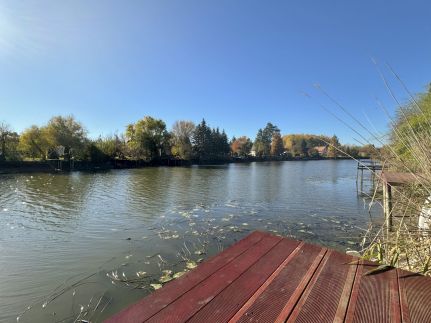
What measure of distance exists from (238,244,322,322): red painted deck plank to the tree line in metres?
20.6

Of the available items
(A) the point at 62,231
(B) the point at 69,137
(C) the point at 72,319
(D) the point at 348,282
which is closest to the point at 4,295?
(C) the point at 72,319

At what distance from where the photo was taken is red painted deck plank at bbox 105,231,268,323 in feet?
5.66

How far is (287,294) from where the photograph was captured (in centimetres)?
196

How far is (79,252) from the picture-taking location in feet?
22.5

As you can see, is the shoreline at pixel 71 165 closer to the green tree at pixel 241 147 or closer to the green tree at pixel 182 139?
the green tree at pixel 182 139

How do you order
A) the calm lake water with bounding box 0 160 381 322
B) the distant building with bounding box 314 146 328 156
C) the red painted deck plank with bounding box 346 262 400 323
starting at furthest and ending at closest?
1. the distant building with bounding box 314 146 328 156
2. the calm lake water with bounding box 0 160 381 322
3. the red painted deck plank with bounding box 346 262 400 323

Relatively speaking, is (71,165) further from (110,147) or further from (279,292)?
(279,292)

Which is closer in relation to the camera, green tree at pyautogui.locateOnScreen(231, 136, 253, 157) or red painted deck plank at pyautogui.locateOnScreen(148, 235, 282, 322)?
red painted deck plank at pyautogui.locateOnScreen(148, 235, 282, 322)

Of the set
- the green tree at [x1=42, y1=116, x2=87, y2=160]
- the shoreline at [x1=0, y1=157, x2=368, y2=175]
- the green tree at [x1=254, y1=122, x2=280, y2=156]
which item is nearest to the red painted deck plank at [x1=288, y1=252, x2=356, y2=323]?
the shoreline at [x1=0, y1=157, x2=368, y2=175]

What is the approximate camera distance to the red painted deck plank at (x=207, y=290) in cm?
173

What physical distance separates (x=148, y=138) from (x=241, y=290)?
49374 mm

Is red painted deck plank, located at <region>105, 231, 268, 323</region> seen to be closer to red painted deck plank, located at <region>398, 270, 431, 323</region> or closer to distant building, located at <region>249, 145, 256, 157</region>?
red painted deck plank, located at <region>398, 270, 431, 323</region>

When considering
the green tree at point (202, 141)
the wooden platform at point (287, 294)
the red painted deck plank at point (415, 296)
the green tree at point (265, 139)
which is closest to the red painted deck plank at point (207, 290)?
the wooden platform at point (287, 294)

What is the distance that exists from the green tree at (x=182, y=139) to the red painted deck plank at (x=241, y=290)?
5187 cm
